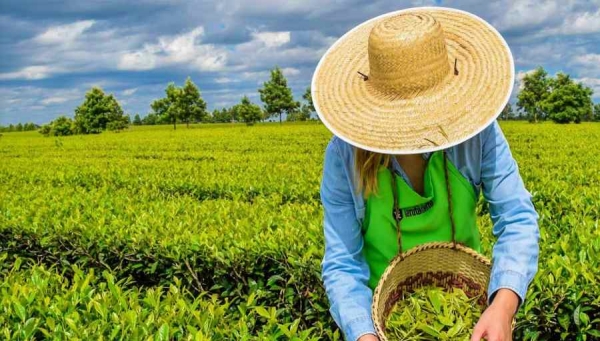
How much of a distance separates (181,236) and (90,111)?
202 feet

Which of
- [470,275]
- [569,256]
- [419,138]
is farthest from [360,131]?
[569,256]

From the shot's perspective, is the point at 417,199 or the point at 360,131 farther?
the point at 417,199

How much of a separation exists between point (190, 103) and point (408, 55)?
61.4 meters

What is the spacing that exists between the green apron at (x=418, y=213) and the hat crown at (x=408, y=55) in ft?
0.95

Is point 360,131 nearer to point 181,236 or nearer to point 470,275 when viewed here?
point 470,275

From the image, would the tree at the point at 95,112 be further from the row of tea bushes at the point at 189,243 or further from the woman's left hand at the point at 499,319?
the woman's left hand at the point at 499,319

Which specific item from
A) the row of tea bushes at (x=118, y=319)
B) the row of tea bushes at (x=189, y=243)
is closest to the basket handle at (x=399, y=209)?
the row of tea bushes at (x=118, y=319)

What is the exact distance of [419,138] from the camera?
1.74 m

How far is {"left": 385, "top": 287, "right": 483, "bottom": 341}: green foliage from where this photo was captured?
1921mm

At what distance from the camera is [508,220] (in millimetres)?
1879

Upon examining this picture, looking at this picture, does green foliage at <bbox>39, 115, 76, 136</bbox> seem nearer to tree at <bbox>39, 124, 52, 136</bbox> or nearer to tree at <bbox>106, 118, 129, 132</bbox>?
tree at <bbox>39, 124, 52, 136</bbox>

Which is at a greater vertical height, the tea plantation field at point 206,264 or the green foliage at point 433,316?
the green foliage at point 433,316

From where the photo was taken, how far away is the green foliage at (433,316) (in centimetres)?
192

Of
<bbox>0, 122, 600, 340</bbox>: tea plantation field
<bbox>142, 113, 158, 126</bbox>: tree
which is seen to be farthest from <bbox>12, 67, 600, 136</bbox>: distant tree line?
<bbox>0, 122, 600, 340</bbox>: tea plantation field
